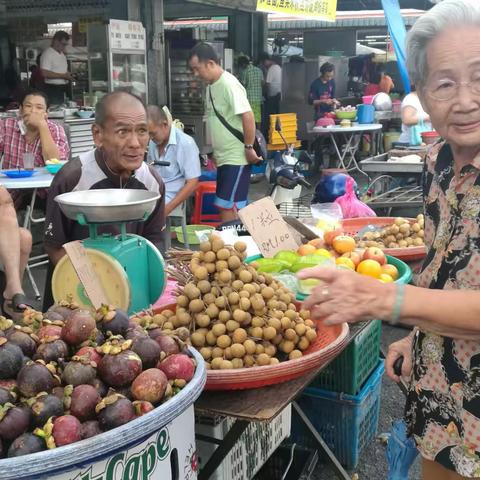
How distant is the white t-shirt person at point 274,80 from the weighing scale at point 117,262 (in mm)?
12175

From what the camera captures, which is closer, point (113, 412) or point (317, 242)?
point (113, 412)

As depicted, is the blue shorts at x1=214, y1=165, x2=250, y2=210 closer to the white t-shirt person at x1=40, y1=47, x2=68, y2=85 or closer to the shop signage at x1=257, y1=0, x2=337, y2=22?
the shop signage at x1=257, y1=0, x2=337, y2=22

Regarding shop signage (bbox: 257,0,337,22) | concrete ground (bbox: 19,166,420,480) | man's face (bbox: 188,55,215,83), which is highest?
shop signage (bbox: 257,0,337,22)

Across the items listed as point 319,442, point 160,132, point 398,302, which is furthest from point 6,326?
point 160,132

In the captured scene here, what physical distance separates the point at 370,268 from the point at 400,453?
87cm

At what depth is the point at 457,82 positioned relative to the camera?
54.7 inches

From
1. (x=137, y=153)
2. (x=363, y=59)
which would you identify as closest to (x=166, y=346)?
(x=137, y=153)

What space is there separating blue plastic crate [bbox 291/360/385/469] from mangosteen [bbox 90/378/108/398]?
5.48 ft

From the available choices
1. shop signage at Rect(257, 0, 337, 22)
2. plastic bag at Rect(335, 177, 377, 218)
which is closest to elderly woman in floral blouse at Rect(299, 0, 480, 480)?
plastic bag at Rect(335, 177, 377, 218)

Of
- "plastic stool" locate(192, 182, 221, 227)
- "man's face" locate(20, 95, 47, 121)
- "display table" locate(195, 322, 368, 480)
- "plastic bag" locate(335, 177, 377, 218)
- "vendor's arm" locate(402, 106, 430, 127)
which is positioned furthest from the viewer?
"plastic stool" locate(192, 182, 221, 227)

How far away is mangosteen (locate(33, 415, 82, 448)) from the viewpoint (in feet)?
3.96

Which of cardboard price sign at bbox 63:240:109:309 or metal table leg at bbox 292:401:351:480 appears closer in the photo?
cardboard price sign at bbox 63:240:109:309

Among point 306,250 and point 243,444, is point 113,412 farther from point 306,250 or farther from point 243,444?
point 306,250

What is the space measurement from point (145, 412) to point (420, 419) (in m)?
0.70
